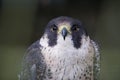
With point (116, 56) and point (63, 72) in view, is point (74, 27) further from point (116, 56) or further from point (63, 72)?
point (116, 56)

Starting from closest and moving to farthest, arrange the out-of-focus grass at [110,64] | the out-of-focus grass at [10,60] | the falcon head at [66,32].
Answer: the falcon head at [66,32] → the out-of-focus grass at [110,64] → the out-of-focus grass at [10,60]

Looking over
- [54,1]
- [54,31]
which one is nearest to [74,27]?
[54,31]

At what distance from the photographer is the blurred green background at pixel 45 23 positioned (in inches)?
278

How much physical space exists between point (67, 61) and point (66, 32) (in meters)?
0.18

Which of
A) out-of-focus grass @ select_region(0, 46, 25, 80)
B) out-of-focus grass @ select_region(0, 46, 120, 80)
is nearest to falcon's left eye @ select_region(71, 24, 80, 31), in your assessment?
out-of-focus grass @ select_region(0, 46, 120, 80)

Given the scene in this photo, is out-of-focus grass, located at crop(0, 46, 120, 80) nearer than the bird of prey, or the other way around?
the bird of prey

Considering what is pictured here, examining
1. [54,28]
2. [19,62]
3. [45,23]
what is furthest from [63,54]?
[45,23]

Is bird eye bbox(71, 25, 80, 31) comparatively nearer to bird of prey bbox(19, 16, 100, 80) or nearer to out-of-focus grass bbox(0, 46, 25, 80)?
bird of prey bbox(19, 16, 100, 80)

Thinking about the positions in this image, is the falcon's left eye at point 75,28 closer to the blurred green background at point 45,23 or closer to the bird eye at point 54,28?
the bird eye at point 54,28

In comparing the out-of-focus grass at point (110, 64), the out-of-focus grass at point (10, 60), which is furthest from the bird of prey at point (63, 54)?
the out-of-focus grass at point (10, 60)

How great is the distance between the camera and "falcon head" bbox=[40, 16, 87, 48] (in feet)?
14.1

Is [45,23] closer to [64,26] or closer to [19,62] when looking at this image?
[19,62]

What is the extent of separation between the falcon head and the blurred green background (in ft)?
8.59

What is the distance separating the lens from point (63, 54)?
14.3 feet
